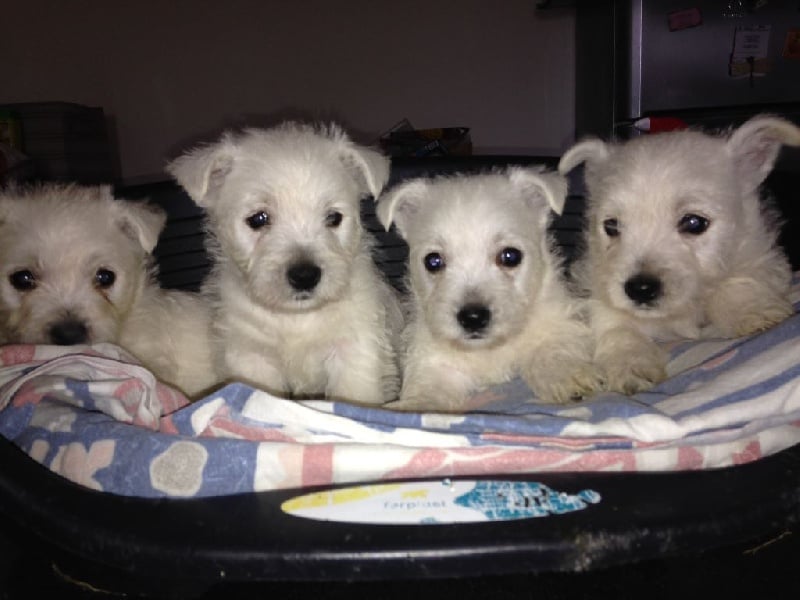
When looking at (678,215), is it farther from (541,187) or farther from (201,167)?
(201,167)

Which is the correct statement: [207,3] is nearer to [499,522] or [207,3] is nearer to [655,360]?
[655,360]

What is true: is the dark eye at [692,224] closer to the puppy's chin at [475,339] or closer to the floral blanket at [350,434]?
the floral blanket at [350,434]

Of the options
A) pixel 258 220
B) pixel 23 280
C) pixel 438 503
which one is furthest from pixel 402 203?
pixel 438 503

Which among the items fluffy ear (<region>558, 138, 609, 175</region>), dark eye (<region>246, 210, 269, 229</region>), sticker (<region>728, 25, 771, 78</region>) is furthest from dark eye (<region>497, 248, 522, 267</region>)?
sticker (<region>728, 25, 771, 78</region>)

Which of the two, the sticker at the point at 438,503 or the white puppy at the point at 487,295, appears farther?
the white puppy at the point at 487,295

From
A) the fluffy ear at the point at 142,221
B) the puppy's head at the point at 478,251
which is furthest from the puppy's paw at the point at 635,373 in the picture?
the fluffy ear at the point at 142,221

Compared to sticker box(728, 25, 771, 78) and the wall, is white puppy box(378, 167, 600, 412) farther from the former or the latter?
the wall
